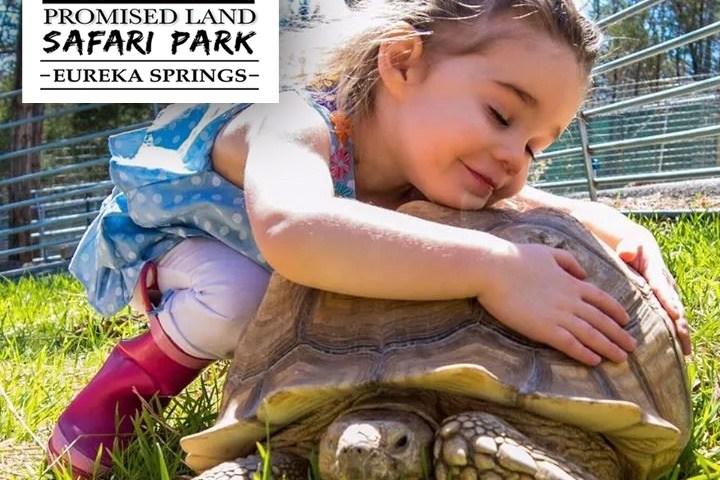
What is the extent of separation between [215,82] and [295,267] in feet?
3.74

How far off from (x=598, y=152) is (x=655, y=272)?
424 cm

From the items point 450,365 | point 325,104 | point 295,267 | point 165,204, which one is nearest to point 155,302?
point 165,204

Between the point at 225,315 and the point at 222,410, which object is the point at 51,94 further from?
the point at 222,410

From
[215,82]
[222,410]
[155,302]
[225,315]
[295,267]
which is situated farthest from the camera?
[215,82]

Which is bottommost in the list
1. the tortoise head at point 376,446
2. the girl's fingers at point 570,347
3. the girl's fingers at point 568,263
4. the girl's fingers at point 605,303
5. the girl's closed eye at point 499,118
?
the tortoise head at point 376,446

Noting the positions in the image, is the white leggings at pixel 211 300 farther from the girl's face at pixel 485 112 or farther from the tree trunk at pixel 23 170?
the tree trunk at pixel 23 170

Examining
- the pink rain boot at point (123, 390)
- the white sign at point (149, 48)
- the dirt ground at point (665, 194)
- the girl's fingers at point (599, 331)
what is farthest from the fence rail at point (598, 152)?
the girl's fingers at point (599, 331)

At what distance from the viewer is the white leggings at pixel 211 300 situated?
64.7 inches

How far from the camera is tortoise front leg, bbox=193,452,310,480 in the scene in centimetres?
115

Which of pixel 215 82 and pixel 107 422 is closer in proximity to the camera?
pixel 107 422

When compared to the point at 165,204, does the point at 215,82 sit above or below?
above

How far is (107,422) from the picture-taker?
1.67 meters

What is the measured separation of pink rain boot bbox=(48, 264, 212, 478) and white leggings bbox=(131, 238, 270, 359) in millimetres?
41

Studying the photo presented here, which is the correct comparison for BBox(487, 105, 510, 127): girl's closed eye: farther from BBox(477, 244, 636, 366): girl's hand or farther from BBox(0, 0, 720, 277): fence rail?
BBox(0, 0, 720, 277): fence rail
